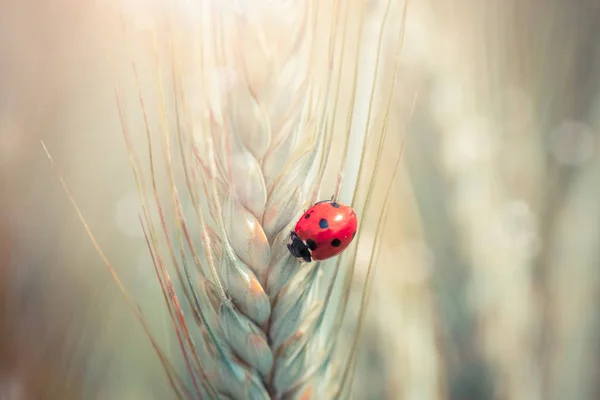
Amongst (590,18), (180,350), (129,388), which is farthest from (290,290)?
(590,18)

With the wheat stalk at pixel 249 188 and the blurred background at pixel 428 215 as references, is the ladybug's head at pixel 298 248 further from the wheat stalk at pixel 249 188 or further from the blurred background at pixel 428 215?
the blurred background at pixel 428 215

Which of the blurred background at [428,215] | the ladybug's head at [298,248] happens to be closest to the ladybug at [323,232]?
the ladybug's head at [298,248]

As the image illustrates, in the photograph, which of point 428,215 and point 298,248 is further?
point 428,215

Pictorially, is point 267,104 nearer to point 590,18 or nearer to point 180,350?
point 180,350

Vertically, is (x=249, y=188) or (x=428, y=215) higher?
(x=249, y=188)

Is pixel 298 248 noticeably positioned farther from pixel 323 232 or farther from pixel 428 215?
pixel 428 215

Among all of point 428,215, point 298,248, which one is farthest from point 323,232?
point 428,215
